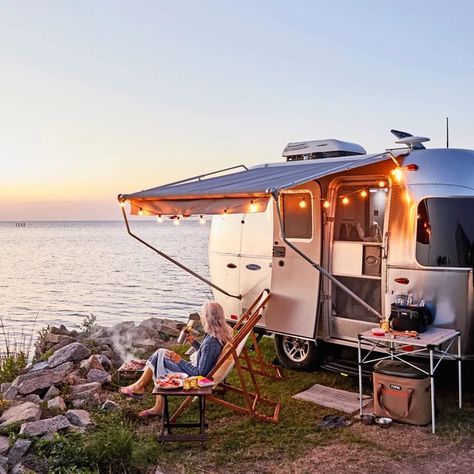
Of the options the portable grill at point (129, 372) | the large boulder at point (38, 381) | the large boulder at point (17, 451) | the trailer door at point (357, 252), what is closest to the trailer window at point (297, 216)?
the trailer door at point (357, 252)

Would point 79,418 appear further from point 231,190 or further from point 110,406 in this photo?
point 231,190

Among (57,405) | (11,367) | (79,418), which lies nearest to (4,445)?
(79,418)

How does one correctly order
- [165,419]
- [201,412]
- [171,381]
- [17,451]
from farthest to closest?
[165,419]
[171,381]
[201,412]
[17,451]

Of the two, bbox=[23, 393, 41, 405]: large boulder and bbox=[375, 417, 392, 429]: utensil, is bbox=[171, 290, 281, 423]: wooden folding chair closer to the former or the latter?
bbox=[375, 417, 392, 429]: utensil

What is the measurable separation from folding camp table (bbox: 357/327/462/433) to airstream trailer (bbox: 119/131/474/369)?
0.68 feet

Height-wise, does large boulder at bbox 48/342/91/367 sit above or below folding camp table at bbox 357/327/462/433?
below

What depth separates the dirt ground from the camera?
5.43m

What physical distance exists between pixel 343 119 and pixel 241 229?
6496 millimetres

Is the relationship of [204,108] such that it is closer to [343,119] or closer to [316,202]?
[343,119]

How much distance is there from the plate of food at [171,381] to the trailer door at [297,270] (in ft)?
7.06

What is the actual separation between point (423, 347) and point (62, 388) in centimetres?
430

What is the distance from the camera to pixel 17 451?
17.9ft

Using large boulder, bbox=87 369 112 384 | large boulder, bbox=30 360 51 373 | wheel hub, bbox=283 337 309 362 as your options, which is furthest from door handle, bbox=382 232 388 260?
large boulder, bbox=30 360 51 373

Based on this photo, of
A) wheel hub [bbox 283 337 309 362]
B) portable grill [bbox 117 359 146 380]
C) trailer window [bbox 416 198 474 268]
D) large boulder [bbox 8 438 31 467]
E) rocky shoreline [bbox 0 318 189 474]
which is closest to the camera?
large boulder [bbox 8 438 31 467]
